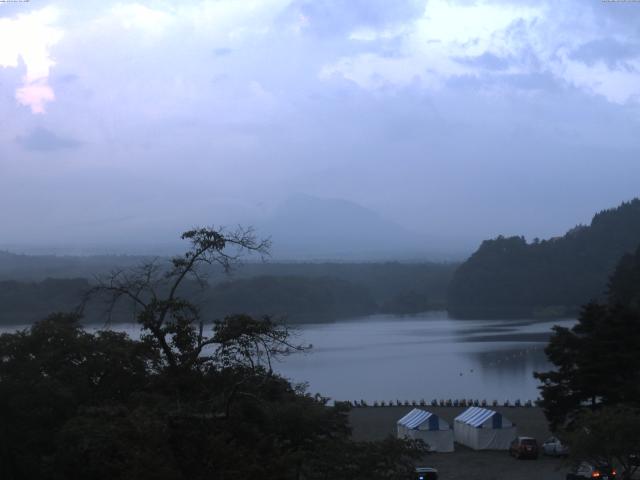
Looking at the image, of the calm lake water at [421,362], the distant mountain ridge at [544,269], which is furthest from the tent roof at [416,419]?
the distant mountain ridge at [544,269]

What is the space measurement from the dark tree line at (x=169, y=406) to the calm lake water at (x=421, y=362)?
7891mm

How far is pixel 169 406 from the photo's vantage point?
555cm

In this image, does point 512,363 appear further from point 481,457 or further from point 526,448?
point 526,448

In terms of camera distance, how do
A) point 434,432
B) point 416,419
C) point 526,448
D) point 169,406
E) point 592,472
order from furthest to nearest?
1. point 416,419
2. point 434,432
3. point 526,448
4. point 592,472
5. point 169,406

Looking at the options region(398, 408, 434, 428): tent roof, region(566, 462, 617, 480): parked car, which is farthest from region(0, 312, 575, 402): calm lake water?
region(566, 462, 617, 480): parked car

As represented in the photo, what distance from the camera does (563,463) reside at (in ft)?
31.1

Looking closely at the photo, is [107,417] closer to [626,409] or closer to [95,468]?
[95,468]

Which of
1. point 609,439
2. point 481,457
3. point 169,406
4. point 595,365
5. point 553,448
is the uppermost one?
point 169,406

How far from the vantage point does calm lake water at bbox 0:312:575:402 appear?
2395cm

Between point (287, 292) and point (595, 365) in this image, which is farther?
point (287, 292)

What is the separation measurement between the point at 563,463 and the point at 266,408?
4.67 metres

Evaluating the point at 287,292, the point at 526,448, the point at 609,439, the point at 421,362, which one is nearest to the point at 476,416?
the point at 526,448

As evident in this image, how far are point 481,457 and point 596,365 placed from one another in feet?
7.60

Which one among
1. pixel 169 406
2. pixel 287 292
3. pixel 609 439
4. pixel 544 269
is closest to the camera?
pixel 169 406
